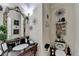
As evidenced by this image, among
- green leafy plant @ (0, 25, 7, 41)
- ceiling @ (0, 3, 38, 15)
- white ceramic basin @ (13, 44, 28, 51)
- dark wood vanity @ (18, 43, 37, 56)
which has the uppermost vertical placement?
ceiling @ (0, 3, 38, 15)

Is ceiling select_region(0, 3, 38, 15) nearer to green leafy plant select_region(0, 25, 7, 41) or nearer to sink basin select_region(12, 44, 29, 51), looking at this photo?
green leafy plant select_region(0, 25, 7, 41)

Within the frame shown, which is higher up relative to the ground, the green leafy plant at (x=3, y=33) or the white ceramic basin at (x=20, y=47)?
the green leafy plant at (x=3, y=33)

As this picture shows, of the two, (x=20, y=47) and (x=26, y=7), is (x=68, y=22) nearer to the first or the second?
(x=26, y=7)

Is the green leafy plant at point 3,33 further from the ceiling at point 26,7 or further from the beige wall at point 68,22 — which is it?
the beige wall at point 68,22

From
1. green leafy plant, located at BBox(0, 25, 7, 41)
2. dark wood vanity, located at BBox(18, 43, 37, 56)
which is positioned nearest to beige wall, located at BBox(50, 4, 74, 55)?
dark wood vanity, located at BBox(18, 43, 37, 56)

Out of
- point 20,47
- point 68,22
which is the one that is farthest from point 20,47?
point 68,22

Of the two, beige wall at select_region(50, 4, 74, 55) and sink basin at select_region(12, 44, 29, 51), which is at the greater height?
beige wall at select_region(50, 4, 74, 55)

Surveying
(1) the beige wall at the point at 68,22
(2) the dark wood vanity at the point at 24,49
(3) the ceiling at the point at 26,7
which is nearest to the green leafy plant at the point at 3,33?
(2) the dark wood vanity at the point at 24,49

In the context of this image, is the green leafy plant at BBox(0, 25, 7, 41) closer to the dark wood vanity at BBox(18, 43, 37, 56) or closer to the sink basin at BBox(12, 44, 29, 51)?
the sink basin at BBox(12, 44, 29, 51)

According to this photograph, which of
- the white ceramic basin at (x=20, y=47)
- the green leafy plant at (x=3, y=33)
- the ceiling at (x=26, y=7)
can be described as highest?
the ceiling at (x=26, y=7)

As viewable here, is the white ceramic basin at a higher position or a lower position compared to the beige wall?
lower

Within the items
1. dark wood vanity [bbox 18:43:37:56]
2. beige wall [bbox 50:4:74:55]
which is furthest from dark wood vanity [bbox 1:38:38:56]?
beige wall [bbox 50:4:74:55]

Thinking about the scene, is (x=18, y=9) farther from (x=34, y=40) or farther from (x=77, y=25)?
(x=77, y=25)

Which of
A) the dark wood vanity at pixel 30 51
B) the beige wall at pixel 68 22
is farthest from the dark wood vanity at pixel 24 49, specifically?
the beige wall at pixel 68 22
